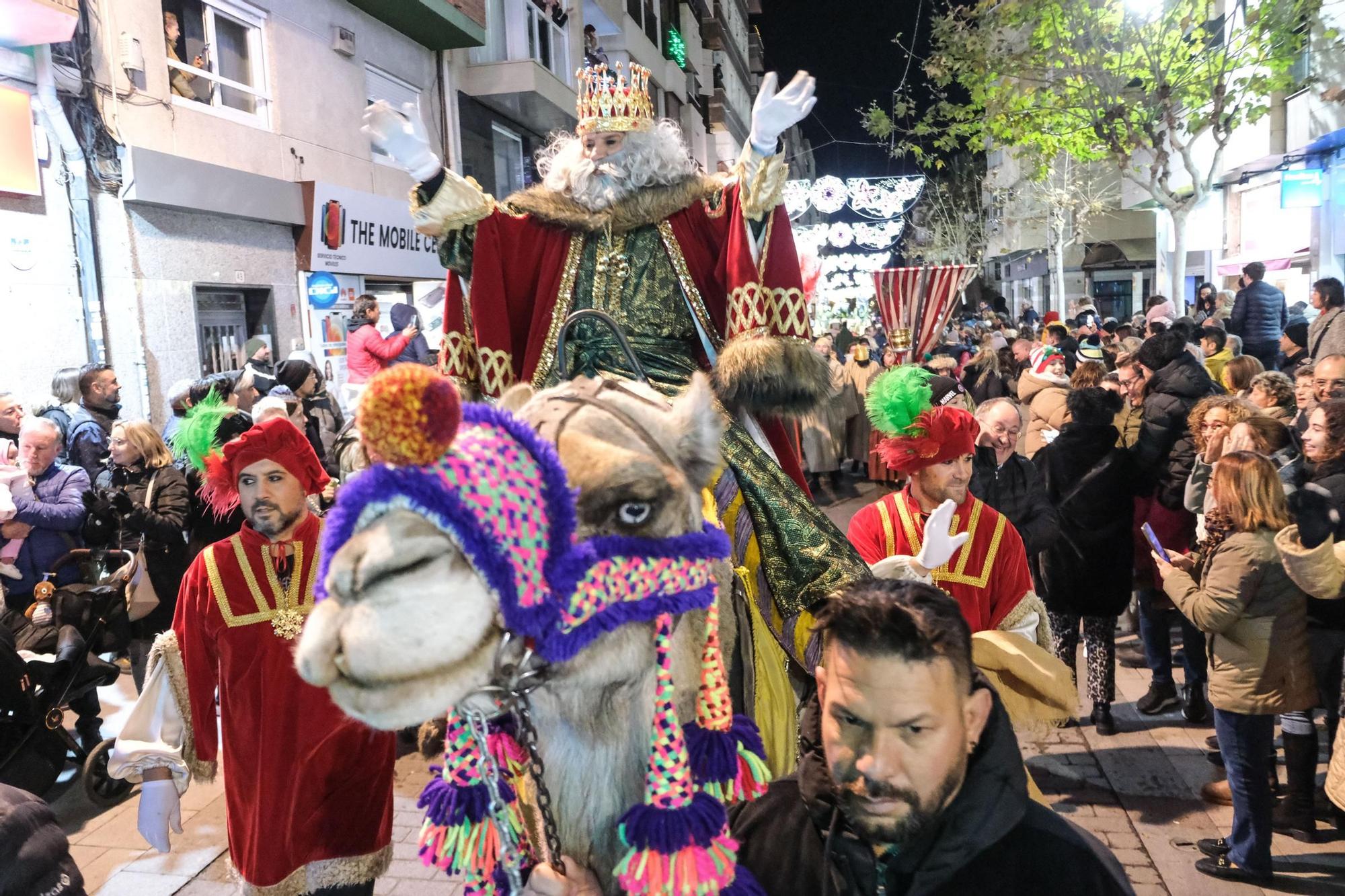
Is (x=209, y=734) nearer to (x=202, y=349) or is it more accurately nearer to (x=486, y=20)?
(x=202, y=349)

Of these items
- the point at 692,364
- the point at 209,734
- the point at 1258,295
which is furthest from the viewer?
the point at 1258,295

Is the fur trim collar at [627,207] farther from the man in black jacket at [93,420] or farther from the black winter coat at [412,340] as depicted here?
the black winter coat at [412,340]

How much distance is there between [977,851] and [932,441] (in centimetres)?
266

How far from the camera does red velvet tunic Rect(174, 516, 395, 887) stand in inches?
141

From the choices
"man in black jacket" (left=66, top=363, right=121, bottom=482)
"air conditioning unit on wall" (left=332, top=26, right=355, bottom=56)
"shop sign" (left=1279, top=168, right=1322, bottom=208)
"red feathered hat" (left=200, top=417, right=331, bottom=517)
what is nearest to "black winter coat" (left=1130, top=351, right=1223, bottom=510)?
"red feathered hat" (left=200, top=417, right=331, bottom=517)

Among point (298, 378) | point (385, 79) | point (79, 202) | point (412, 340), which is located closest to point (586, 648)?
point (298, 378)

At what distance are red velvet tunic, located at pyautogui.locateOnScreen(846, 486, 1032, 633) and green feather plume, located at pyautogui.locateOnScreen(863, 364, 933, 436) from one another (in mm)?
352

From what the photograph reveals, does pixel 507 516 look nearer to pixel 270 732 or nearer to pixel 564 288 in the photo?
Result: pixel 564 288

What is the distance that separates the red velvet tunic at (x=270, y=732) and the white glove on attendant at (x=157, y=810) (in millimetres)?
162

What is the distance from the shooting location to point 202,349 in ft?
36.2

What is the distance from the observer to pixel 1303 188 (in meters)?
18.1

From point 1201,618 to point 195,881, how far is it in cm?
535

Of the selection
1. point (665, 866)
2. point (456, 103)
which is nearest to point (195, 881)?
point (665, 866)

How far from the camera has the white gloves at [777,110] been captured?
3.14 meters
